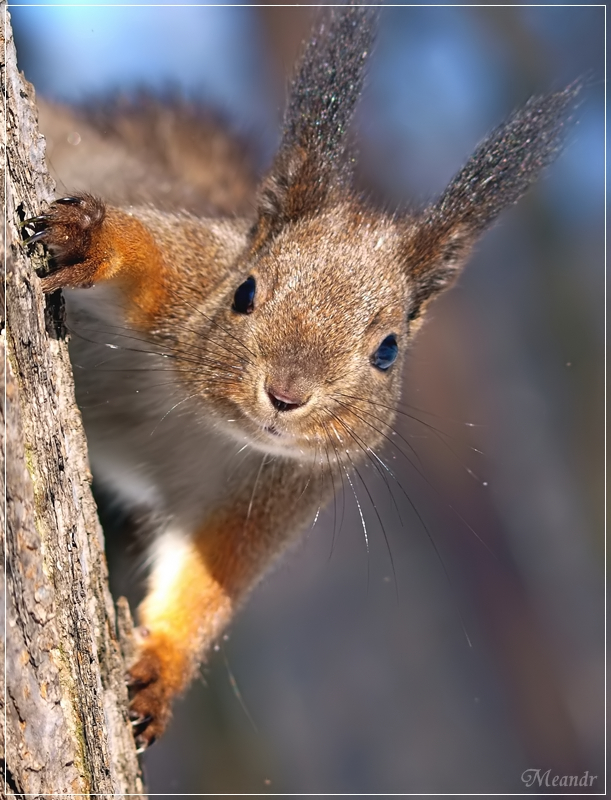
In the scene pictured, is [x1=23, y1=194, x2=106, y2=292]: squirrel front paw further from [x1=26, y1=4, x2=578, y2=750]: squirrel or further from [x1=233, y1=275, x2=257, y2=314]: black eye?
[x1=233, y1=275, x2=257, y2=314]: black eye

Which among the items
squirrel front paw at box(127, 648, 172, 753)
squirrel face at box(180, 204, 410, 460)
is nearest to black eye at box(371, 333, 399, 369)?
squirrel face at box(180, 204, 410, 460)

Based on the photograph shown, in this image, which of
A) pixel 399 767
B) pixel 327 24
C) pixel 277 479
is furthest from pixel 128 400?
pixel 399 767

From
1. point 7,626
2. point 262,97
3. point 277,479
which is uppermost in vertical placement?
point 262,97

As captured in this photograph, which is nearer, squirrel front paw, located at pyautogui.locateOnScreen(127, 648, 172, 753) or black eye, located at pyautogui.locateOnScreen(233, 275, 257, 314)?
black eye, located at pyautogui.locateOnScreen(233, 275, 257, 314)

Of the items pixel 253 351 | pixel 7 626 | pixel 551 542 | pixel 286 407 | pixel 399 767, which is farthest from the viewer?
pixel 551 542

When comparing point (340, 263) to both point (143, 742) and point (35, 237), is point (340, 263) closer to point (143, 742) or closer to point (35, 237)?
point (35, 237)

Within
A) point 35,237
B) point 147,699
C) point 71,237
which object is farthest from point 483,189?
point 147,699

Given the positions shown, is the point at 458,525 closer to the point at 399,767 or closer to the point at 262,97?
the point at 399,767

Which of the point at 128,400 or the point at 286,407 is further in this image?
the point at 128,400
